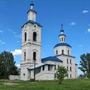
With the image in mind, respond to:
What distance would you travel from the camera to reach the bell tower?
3034 inches

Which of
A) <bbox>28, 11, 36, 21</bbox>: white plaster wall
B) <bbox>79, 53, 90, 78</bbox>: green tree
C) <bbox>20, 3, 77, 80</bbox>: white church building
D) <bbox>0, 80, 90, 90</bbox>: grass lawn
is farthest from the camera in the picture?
<bbox>79, 53, 90, 78</bbox>: green tree

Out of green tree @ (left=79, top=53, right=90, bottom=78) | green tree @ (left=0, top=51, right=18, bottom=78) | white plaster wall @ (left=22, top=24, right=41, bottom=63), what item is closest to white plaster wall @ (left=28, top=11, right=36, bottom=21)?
white plaster wall @ (left=22, top=24, right=41, bottom=63)

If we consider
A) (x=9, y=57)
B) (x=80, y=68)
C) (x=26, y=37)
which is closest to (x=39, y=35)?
(x=26, y=37)

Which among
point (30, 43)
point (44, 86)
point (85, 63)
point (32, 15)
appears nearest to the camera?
point (44, 86)

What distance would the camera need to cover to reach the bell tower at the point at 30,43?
77.1 metres

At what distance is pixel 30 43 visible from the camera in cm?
7769

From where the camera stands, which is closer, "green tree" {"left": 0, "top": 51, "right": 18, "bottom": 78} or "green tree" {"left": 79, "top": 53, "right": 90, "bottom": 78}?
"green tree" {"left": 0, "top": 51, "right": 18, "bottom": 78}

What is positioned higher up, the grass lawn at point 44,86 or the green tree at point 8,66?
the green tree at point 8,66

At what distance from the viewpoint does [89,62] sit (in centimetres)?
10106

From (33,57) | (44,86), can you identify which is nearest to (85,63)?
(33,57)

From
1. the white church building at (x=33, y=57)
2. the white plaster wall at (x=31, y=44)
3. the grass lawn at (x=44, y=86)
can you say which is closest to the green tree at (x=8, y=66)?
the white church building at (x=33, y=57)

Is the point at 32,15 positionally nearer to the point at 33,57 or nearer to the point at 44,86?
the point at 33,57

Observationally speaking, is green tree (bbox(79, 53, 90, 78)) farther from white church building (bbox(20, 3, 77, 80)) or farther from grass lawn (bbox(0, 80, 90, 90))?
grass lawn (bbox(0, 80, 90, 90))

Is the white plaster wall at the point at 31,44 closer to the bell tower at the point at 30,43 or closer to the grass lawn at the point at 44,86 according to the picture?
the bell tower at the point at 30,43
